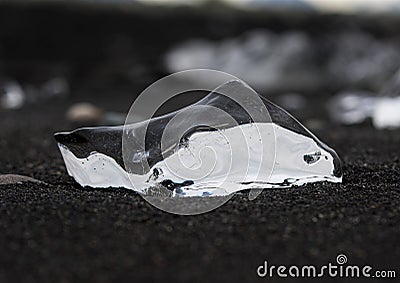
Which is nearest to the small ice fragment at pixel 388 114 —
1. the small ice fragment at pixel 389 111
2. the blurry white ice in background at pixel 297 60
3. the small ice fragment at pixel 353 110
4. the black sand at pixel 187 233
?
the small ice fragment at pixel 389 111

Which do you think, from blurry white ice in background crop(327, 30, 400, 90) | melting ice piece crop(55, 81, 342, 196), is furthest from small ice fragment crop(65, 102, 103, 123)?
blurry white ice in background crop(327, 30, 400, 90)

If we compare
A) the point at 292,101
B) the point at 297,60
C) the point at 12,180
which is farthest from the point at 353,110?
the point at 297,60

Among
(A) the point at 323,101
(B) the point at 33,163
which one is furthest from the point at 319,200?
(A) the point at 323,101

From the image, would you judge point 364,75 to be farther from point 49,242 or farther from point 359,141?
point 49,242

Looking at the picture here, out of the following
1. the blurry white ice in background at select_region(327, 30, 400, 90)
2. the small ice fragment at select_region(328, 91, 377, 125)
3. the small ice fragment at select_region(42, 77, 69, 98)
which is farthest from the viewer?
the blurry white ice in background at select_region(327, 30, 400, 90)

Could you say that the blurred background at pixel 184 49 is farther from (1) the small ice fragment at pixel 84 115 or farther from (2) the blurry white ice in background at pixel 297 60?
(1) the small ice fragment at pixel 84 115

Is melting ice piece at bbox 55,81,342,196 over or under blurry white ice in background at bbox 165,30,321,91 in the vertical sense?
under

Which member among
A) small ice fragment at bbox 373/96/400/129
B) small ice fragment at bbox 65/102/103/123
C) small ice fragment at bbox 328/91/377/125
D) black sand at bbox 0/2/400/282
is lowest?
black sand at bbox 0/2/400/282

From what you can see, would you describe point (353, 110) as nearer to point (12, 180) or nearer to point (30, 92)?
A: point (12, 180)

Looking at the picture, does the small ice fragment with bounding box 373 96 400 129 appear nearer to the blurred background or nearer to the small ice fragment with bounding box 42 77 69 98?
the blurred background
